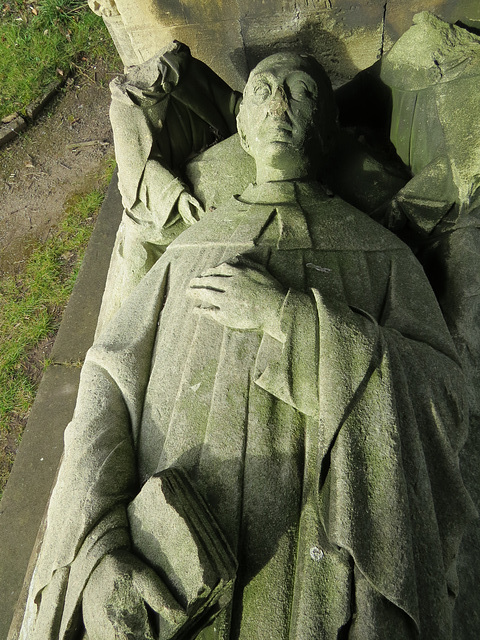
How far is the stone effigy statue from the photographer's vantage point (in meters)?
1.57

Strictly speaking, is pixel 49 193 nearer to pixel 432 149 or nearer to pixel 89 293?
pixel 89 293

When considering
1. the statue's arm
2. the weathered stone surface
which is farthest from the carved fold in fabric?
the weathered stone surface

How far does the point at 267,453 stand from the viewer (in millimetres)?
1852

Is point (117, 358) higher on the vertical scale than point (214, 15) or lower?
lower

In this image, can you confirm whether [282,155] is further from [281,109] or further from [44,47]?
[44,47]

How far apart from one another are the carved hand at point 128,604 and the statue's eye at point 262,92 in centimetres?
216

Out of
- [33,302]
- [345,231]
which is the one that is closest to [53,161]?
[33,302]

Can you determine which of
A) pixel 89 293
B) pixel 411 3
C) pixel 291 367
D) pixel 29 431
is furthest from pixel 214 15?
pixel 29 431

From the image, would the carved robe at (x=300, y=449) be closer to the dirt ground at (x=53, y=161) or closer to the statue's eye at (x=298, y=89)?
the statue's eye at (x=298, y=89)

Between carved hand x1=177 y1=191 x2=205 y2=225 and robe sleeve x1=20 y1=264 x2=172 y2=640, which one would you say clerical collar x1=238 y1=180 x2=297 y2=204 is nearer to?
carved hand x1=177 y1=191 x2=205 y2=225

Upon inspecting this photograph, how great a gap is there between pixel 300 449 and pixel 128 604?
74 centimetres

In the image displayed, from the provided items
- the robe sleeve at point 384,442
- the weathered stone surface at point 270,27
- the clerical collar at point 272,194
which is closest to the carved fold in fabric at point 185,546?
the robe sleeve at point 384,442

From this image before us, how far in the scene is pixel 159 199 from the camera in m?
3.01

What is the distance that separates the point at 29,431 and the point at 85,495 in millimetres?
2228
